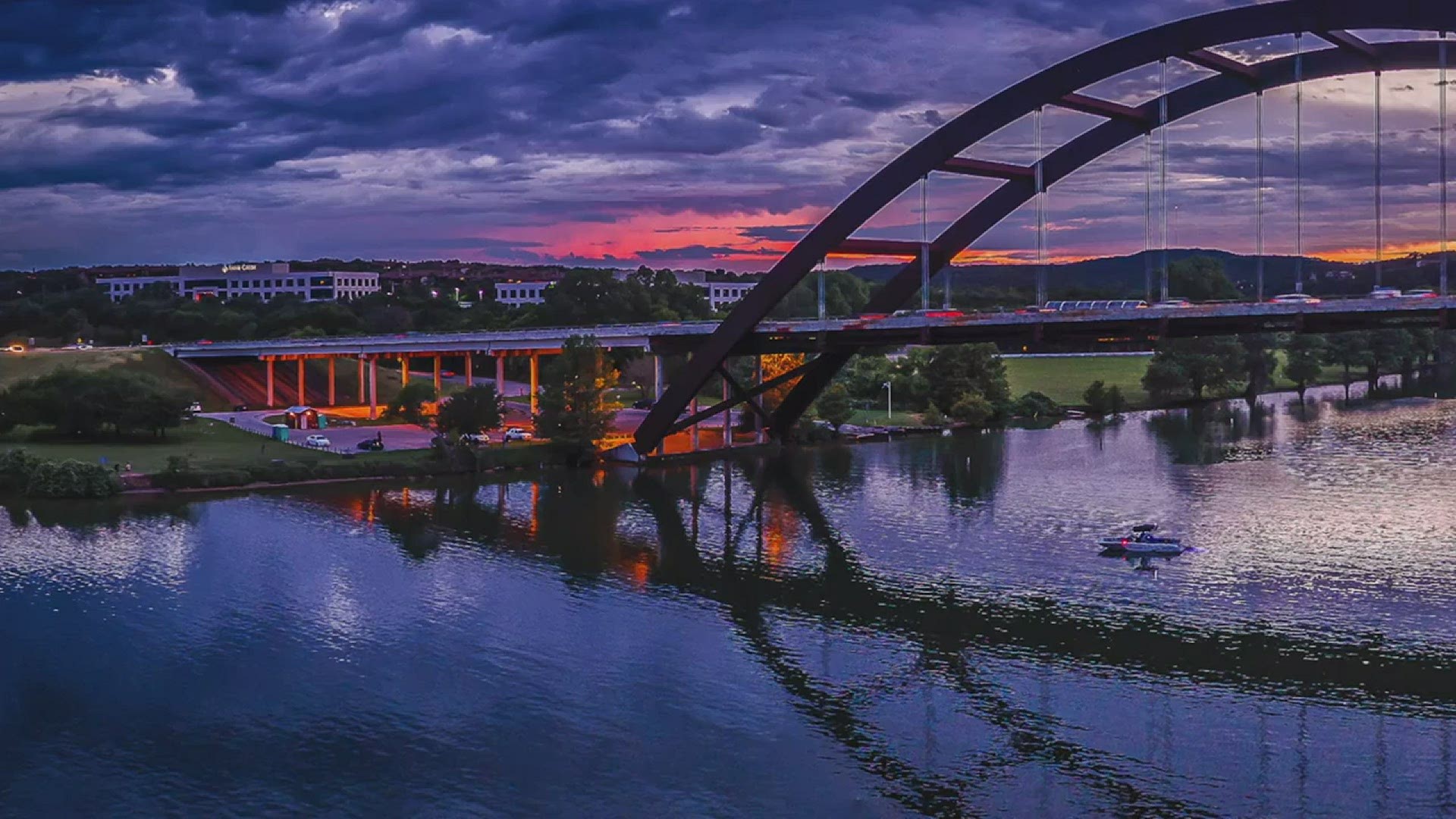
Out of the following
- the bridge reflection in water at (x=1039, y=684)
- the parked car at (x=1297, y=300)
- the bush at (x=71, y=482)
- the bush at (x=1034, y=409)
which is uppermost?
the parked car at (x=1297, y=300)

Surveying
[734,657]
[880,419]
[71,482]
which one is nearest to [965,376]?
[880,419]

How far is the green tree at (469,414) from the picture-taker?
62625 millimetres

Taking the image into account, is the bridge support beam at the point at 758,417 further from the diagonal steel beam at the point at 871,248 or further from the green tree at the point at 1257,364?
the green tree at the point at 1257,364

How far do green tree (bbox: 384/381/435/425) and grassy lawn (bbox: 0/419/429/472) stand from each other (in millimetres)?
7727

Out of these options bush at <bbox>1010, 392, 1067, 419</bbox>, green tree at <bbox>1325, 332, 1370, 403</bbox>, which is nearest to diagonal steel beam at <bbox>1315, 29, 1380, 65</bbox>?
bush at <bbox>1010, 392, 1067, 419</bbox>

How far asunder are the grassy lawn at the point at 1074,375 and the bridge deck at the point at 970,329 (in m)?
34.3

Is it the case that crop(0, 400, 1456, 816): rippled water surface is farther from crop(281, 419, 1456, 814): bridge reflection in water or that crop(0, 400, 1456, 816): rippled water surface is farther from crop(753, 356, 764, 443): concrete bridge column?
crop(753, 356, 764, 443): concrete bridge column

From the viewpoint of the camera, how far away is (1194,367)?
9381 cm

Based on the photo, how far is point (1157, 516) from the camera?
4544cm

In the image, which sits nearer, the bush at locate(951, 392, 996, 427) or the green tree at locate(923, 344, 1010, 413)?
the bush at locate(951, 392, 996, 427)

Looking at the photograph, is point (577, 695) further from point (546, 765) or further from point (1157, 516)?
point (1157, 516)

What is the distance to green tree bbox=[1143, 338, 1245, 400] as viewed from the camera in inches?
3639

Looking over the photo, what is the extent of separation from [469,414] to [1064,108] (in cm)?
2953

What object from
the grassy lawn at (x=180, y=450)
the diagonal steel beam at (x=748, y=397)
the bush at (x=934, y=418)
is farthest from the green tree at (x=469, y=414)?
the bush at (x=934, y=418)
